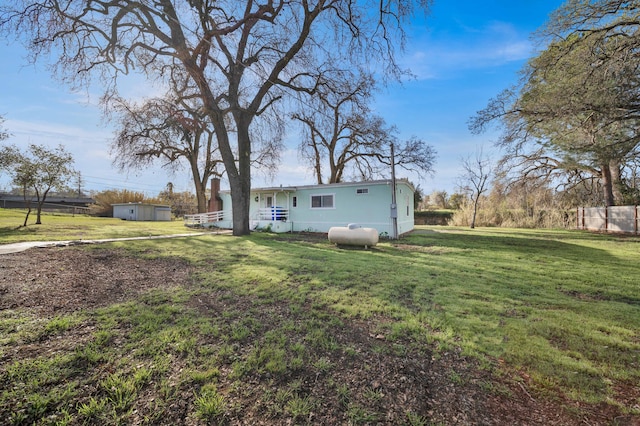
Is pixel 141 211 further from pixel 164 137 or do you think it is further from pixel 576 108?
pixel 576 108

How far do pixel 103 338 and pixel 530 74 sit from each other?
17.4m

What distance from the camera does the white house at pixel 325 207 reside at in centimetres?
1362

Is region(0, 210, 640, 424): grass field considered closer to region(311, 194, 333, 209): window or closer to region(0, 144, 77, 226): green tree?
region(311, 194, 333, 209): window

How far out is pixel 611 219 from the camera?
15.1 meters

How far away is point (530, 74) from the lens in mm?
12344

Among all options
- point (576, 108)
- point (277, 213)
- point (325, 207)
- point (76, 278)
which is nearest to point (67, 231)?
point (277, 213)

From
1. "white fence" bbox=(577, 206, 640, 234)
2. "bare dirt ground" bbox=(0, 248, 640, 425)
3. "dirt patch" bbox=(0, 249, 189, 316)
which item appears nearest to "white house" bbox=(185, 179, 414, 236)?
"dirt patch" bbox=(0, 249, 189, 316)

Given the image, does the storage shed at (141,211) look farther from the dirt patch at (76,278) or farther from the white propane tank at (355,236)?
the white propane tank at (355,236)

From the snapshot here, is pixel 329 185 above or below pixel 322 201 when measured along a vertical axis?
above

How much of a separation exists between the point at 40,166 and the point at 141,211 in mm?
14709

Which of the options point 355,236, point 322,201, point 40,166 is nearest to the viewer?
point 355,236

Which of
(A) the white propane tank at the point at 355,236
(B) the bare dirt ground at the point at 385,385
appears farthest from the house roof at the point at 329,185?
(B) the bare dirt ground at the point at 385,385

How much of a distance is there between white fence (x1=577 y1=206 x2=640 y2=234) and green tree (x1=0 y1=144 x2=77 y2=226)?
3038 cm

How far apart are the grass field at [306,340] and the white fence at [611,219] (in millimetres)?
12946
